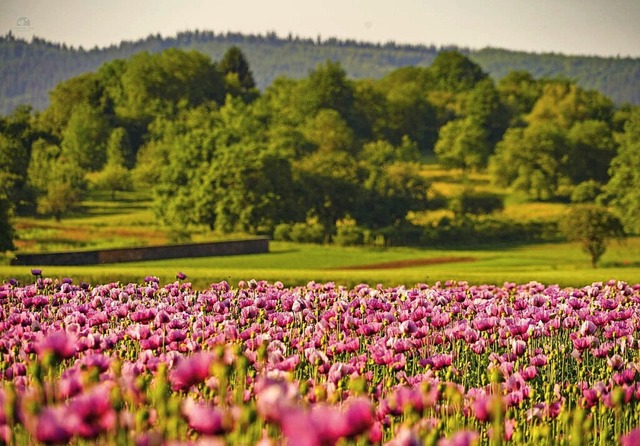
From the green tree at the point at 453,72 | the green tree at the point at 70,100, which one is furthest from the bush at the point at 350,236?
the green tree at the point at 453,72

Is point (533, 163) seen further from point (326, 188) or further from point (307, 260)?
point (307, 260)

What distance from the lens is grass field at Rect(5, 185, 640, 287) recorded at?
22.8m

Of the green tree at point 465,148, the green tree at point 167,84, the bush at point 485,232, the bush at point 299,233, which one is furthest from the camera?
the green tree at point 167,84

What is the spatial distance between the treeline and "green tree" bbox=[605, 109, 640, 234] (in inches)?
6.6

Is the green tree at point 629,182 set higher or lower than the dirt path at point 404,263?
higher

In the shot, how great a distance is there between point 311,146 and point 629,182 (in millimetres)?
35837

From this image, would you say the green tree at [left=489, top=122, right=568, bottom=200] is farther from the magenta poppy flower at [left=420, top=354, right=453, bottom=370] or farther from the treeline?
the magenta poppy flower at [left=420, top=354, right=453, bottom=370]

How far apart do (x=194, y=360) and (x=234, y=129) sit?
88070 mm

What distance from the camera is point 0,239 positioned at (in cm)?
4991

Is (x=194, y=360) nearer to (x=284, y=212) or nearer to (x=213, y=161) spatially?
(x=284, y=212)

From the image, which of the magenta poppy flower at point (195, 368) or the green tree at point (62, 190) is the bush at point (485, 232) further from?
the magenta poppy flower at point (195, 368)

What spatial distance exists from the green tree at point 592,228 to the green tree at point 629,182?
22.8 meters

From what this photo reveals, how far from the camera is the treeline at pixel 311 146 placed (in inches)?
3135

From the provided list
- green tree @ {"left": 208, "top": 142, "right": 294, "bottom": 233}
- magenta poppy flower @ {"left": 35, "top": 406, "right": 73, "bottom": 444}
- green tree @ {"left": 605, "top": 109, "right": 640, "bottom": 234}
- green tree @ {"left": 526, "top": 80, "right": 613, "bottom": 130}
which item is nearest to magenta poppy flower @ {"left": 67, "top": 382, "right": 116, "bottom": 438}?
magenta poppy flower @ {"left": 35, "top": 406, "right": 73, "bottom": 444}
